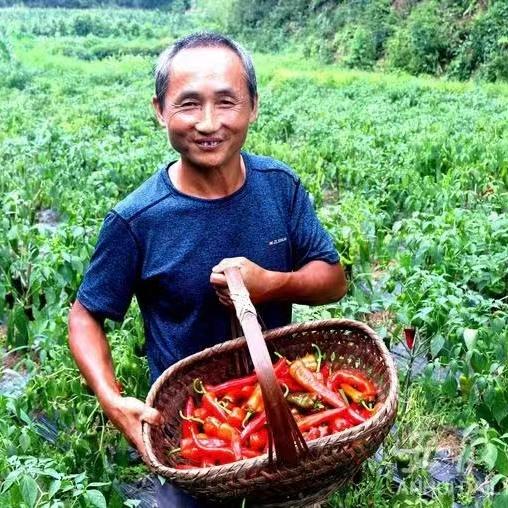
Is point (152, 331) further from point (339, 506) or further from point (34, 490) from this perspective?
point (339, 506)

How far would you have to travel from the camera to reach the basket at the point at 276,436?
5.31 feet

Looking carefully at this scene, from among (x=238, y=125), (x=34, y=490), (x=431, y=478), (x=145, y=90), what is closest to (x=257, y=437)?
(x=34, y=490)

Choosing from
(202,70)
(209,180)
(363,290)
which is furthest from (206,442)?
(363,290)

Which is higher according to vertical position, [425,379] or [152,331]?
[152,331]

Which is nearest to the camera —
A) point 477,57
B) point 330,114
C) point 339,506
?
point 339,506

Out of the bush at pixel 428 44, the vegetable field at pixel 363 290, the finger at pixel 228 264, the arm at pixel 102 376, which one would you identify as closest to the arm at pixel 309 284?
the finger at pixel 228 264

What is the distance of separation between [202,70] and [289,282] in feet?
1.87

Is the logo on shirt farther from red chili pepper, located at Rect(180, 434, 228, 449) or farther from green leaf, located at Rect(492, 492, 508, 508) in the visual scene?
green leaf, located at Rect(492, 492, 508, 508)

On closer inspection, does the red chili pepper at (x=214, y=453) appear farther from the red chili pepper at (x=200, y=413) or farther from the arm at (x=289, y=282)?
the arm at (x=289, y=282)

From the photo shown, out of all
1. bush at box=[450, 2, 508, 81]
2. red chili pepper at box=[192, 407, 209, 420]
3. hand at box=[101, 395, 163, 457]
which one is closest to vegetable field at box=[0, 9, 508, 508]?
hand at box=[101, 395, 163, 457]

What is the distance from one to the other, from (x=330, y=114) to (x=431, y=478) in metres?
8.29

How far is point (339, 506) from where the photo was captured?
7.73 feet

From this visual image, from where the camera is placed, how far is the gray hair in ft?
6.05

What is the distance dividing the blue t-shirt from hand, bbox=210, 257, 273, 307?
142 mm
